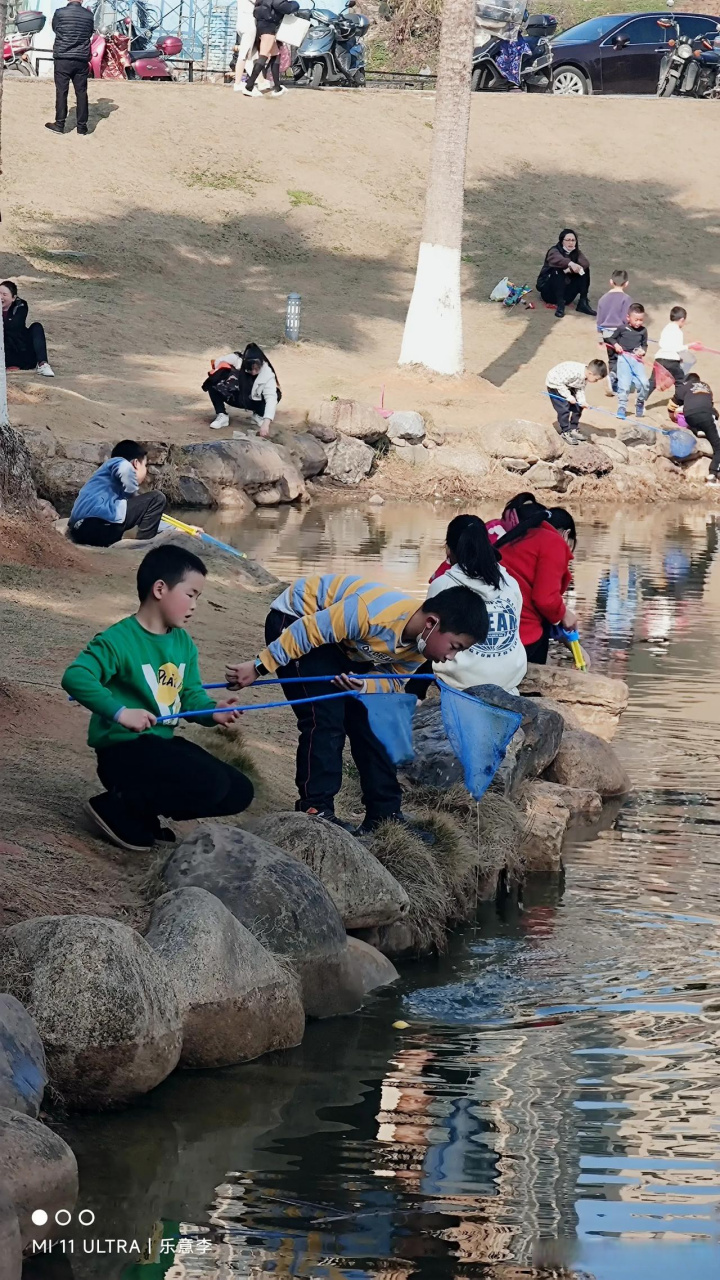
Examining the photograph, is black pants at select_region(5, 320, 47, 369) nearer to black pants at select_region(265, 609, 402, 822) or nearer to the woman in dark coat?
the woman in dark coat

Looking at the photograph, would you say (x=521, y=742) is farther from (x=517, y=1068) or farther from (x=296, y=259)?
(x=296, y=259)

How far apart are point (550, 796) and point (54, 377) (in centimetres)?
1257

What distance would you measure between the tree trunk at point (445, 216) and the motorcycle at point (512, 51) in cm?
1151

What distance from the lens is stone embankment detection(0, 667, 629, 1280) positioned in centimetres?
471

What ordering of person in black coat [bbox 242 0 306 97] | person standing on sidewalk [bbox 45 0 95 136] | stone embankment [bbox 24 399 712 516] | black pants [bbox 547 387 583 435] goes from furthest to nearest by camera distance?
1. person in black coat [bbox 242 0 306 97]
2. person standing on sidewalk [bbox 45 0 95 136]
3. black pants [bbox 547 387 583 435]
4. stone embankment [bbox 24 399 712 516]

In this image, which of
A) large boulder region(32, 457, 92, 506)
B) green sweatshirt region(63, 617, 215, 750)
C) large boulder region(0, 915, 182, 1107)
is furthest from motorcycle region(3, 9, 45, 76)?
large boulder region(0, 915, 182, 1107)

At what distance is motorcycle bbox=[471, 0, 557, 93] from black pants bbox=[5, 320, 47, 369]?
1626 cm

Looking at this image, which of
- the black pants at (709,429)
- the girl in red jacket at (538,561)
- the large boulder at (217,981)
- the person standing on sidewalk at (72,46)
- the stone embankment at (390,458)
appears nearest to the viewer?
the large boulder at (217,981)

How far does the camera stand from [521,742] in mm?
8539

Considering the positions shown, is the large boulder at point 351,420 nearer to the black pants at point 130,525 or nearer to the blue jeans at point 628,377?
the blue jeans at point 628,377

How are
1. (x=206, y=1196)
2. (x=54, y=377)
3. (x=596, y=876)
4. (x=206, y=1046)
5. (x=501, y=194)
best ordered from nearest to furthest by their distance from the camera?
(x=206, y=1196)
(x=206, y=1046)
(x=596, y=876)
(x=54, y=377)
(x=501, y=194)

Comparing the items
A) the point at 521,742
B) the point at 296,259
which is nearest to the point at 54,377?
the point at 296,259

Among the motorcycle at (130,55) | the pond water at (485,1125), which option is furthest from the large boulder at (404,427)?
the motorcycle at (130,55)

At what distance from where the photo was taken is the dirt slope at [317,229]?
22.4 meters
